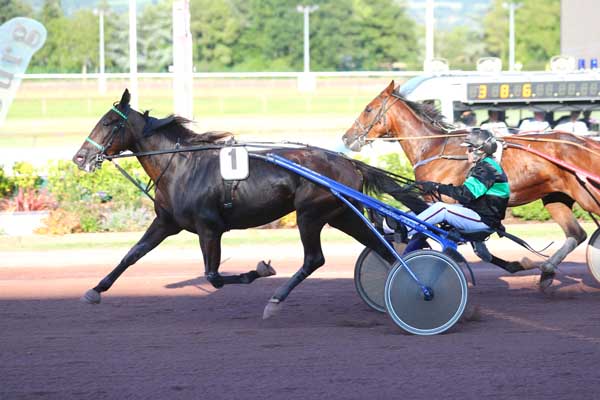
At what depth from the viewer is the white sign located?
16078 mm

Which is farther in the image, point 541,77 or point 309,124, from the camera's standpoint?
point 309,124

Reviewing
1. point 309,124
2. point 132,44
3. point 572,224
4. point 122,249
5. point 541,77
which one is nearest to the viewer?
point 572,224

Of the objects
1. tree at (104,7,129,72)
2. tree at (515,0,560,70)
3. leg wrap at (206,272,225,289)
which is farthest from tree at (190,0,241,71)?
leg wrap at (206,272,225,289)

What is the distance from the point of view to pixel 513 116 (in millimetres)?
16641

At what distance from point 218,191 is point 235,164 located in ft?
0.88

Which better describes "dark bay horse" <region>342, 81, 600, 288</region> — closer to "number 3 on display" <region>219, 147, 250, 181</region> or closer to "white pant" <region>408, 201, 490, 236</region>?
"white pant" <region>408, 201, 490, 236</region>

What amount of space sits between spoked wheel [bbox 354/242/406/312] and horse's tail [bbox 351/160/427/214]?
19.9 inches

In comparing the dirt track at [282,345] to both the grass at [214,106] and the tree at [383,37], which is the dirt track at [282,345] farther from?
the tree at [383,37]

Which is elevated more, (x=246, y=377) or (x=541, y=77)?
(x=541, y=77)

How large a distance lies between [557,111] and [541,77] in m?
0.66

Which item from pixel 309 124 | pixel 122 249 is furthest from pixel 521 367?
pixel 309 124

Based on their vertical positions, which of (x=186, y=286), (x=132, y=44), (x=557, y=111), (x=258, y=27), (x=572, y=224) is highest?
(x=258, y=27)

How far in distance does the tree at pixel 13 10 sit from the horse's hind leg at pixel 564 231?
39.4 meters

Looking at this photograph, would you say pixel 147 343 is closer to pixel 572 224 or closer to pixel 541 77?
pixel 572 224
